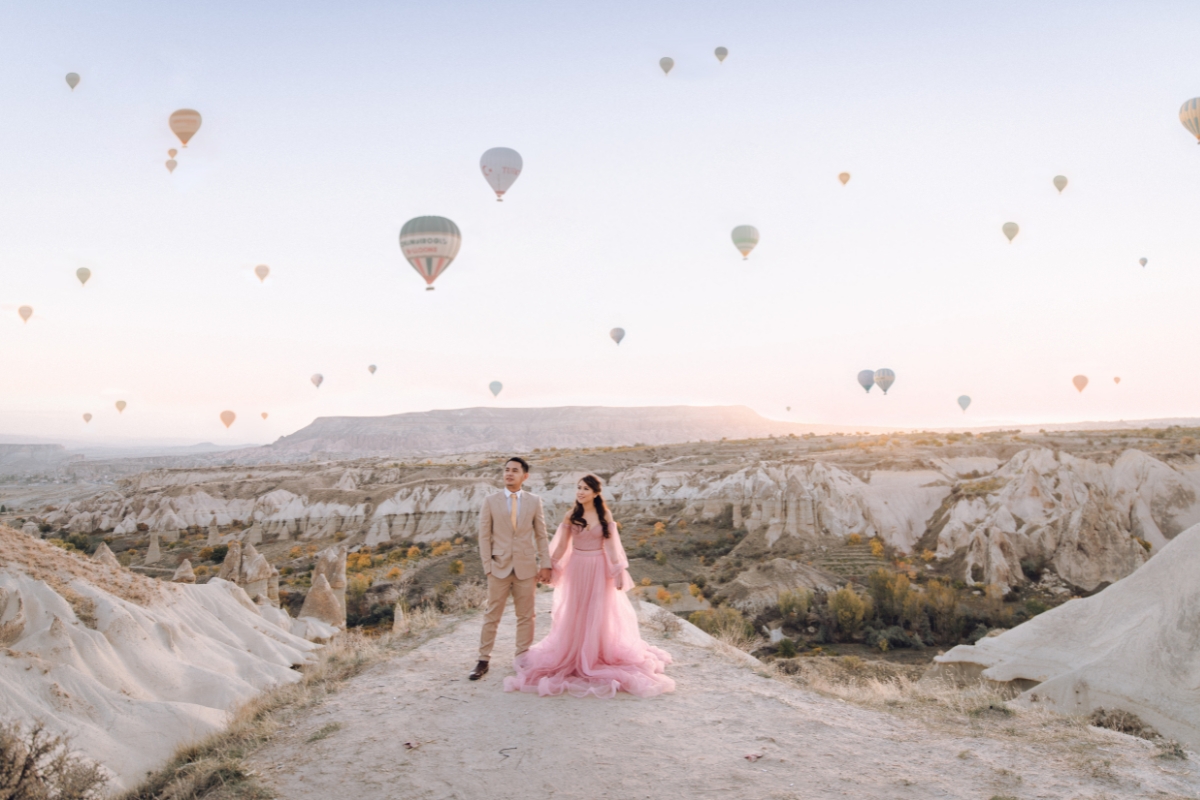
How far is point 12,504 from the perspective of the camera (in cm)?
9588

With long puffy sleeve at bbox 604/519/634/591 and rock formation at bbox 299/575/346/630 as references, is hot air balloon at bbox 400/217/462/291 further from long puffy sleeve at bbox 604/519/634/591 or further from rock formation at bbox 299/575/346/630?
long puffy sleeve at bbox 604/519/634/591

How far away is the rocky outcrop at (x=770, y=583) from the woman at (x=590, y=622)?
65.8 feet

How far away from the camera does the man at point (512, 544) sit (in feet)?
21.6

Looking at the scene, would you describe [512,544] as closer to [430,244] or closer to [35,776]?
[35,776]

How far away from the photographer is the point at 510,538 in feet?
21.7

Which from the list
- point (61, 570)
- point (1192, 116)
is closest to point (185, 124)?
point (61, 570)

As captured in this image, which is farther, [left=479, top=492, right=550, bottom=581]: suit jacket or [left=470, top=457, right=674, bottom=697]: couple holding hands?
[left=479, top=492, right=550, bottom=581]: suit jacket

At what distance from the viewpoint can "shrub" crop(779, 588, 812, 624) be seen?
79.9ft

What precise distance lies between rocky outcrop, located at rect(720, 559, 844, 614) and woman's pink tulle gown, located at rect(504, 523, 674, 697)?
65.8 ft

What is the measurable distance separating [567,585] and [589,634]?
0.48 meters

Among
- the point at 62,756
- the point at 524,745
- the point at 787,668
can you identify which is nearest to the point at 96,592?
the point at 62,756

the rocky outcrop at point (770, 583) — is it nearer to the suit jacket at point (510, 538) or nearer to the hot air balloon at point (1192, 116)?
the suit jacket at point (510, 538)

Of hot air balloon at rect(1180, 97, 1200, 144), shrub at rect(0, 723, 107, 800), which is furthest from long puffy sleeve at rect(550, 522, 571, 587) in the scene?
hot air balloon at rect(1180, 97, 1200, 144)

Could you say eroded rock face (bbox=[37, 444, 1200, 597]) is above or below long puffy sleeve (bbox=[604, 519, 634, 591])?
below
